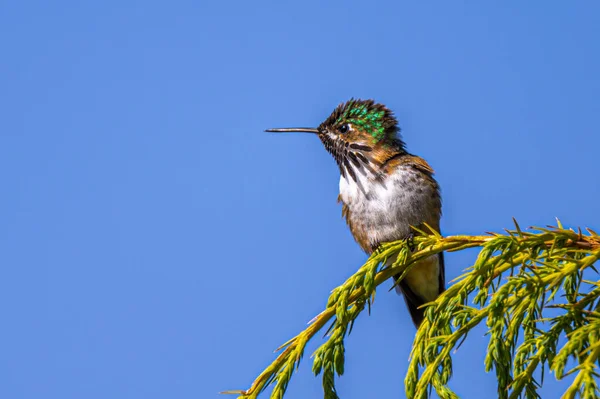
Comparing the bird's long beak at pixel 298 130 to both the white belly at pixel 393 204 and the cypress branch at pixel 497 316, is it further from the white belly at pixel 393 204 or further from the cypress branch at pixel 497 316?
the cypress branch at pixel 497 316

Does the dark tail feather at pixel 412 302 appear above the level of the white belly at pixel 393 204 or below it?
below

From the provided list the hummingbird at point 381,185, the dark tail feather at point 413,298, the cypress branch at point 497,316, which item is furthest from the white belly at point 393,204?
the cypress branch at point 497,316

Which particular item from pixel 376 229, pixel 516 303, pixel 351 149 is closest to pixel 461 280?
pixel 516 303

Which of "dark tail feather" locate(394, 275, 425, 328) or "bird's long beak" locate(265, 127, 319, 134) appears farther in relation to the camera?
"bird's long beak" locate(265, 127, 319, 134)

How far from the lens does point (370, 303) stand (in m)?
3.41

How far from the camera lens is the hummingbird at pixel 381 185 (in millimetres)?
5898

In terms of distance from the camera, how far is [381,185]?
595 cm

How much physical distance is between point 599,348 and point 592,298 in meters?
0.54

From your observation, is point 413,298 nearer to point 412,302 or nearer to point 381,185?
point 412,302

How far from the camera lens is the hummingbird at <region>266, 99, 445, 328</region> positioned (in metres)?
5.90

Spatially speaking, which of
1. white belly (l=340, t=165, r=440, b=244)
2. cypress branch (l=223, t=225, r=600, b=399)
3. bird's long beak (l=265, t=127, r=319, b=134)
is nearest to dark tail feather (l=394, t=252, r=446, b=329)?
white belly (l=340, t=165, r=440, b=244)

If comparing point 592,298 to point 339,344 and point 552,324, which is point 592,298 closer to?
point 552,324

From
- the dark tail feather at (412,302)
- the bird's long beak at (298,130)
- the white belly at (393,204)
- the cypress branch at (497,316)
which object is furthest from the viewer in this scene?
the bird's long beak at (298,130)

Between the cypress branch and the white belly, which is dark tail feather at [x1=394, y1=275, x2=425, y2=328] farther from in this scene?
the cypress branch
